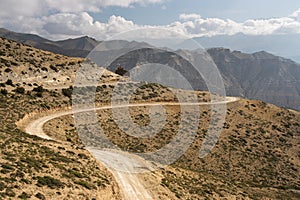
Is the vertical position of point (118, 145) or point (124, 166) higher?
point (124, 166)

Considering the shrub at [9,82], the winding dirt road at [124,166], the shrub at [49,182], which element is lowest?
the winding dirt road at [124,166]

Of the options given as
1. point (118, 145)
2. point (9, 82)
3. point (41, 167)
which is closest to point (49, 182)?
point (41, 167)

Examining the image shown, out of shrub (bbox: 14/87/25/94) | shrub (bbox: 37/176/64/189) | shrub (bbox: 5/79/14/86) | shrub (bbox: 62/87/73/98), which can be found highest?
shrub (bbox: 5/79/14/86)

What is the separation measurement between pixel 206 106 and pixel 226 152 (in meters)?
23.0

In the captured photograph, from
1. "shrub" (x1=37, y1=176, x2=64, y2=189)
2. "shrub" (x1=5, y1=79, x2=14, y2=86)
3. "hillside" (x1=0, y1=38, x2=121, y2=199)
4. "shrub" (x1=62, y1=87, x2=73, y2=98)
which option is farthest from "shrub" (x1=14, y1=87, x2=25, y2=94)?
"shrub" (x1=37, y1=176, x2=64, y2=189)

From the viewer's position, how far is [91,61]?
102 m

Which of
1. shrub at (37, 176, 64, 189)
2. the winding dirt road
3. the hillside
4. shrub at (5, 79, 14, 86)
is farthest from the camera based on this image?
Answer: shrub at (5, 79, 14, 86)

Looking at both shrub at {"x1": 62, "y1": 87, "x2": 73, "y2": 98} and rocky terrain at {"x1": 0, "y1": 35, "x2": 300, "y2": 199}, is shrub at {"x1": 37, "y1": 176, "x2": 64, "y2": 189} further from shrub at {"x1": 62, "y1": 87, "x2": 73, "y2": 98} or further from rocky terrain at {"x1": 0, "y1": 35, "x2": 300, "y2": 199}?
shrub at {"x1": 62, "y1": 87, "x2": 73, "y2": 98}

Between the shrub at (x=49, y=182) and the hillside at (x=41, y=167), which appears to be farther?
the shrub at (x=49, y=182)

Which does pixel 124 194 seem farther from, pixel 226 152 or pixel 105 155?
pixel 226 152

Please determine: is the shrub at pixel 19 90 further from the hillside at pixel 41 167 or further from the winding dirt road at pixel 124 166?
the winding dirt road at pixel 124 166

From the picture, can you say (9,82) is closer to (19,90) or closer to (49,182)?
(19,90)

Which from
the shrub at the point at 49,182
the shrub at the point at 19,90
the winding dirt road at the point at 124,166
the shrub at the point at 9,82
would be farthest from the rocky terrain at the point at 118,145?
the winding dirt road at the point at 124,166

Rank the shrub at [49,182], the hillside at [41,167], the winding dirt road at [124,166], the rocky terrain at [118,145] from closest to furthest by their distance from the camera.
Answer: the hillside at [41,167] < the shrub at [49,182] < the rocky terrain at [118,145] < the winding dirt road at [124,166]
